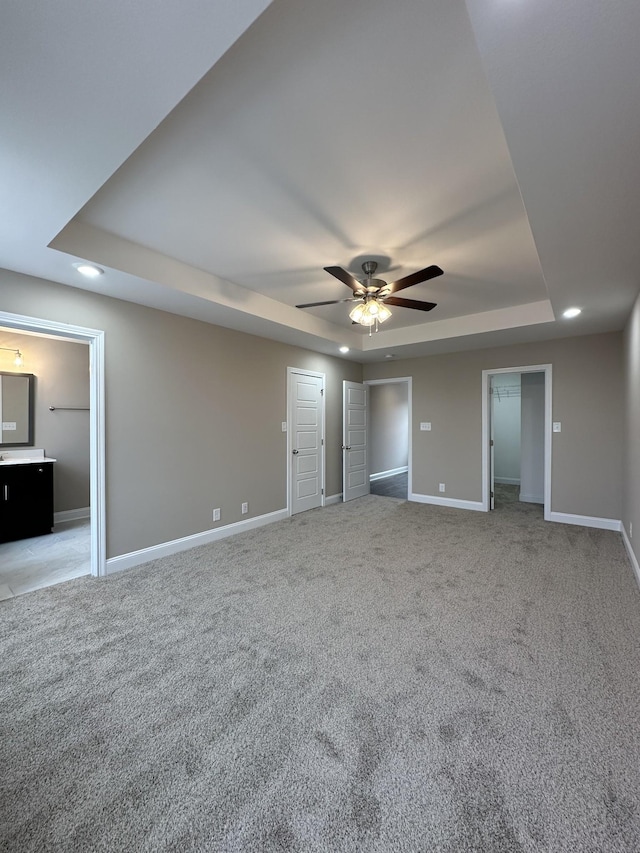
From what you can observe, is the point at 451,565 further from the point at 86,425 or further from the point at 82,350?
the point at 82,350

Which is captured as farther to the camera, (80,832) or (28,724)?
(28,724)

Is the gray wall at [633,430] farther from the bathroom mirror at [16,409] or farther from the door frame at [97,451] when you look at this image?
the bathroom mirror at [16,409]

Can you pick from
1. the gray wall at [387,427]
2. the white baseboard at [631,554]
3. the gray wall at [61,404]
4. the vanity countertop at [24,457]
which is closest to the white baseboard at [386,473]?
the gray wall at [387,427]

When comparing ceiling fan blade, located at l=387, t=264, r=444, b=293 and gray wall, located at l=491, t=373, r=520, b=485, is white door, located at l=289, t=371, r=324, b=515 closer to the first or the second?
ceiling fan blade, located at l=387, t=264, r=444, b=293

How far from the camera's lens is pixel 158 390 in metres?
3.54

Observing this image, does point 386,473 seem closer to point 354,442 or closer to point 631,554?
point 354,442

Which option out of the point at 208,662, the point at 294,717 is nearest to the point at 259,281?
the point at 208,662

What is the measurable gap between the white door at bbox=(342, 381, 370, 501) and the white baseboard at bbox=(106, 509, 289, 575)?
164cm

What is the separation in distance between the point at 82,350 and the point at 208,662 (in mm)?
4773

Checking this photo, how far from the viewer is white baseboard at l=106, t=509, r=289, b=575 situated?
10.6 ft

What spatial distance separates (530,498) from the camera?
593cm

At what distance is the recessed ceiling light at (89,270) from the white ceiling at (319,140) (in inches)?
4.6

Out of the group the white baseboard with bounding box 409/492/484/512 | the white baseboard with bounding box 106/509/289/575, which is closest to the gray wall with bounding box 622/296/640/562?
the white baseboard with bounding box 409/492/484/512

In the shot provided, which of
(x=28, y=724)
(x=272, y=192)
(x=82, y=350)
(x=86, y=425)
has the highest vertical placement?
(x=272, y=192)
